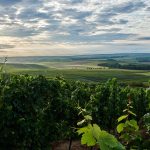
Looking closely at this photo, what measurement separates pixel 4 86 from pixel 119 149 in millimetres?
18279

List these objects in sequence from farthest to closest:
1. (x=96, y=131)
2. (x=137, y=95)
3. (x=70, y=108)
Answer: (x=137, y=95) < (x=70, y=108) < (x=96, y=131)

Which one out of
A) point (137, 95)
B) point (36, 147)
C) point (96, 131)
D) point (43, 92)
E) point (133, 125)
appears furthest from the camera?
point (137, 95)

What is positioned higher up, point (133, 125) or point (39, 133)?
point (133, 125)

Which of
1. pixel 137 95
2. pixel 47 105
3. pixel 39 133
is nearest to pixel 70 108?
pixel 47 105

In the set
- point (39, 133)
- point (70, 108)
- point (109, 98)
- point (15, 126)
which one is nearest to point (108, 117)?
point (109, 98)

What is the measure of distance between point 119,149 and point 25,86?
20.2 meters

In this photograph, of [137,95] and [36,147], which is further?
[137,95]

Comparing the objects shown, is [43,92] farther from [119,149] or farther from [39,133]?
[119,149]

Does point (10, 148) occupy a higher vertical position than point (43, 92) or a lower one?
lower

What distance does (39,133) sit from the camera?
2277 centimetres

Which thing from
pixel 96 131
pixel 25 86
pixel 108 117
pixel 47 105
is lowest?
pixel 108 117

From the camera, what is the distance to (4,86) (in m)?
20.6

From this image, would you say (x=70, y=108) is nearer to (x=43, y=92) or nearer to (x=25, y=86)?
(x=43, y=92)

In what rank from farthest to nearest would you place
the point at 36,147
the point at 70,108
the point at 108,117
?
the point at 108,117 < the point at 70,108 < the point at 36,147
